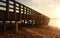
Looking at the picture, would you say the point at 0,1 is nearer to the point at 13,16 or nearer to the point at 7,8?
the point at 7,8

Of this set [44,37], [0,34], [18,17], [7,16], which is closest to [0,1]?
[7,16]

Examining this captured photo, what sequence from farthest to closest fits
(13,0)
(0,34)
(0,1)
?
(13,0), (0,34), (0,1)

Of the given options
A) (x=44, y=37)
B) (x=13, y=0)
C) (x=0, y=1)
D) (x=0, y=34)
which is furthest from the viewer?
(x=44, y=37)

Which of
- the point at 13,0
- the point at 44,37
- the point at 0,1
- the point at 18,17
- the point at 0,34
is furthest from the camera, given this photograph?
the point at 18,17

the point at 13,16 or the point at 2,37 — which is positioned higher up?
the point at 13,16

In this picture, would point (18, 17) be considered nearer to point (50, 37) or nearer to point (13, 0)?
point (13, 0)

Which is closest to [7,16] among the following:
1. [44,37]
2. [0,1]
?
[0,1]

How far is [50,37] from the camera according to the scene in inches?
413

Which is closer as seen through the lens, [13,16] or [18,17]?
[13,16]

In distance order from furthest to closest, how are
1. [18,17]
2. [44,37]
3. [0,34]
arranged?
[18,17] < [44,37] < [0,34]

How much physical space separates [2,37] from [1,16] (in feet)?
3.96

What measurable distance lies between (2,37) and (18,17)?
339 centimetres

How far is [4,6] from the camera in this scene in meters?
8.72

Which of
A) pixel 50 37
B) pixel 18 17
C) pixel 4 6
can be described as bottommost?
pixel 50 37
